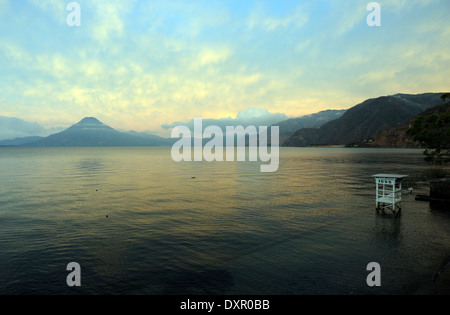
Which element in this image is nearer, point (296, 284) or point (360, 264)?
point (296, 284)

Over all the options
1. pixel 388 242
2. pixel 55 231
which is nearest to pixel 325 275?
pixel 388 242

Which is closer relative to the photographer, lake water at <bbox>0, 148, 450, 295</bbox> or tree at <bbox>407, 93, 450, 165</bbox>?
lake water at <bbox>0, 148, 450, 295</bbox>

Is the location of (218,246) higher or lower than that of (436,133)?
lower

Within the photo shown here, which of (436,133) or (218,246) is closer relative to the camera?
(218,246)

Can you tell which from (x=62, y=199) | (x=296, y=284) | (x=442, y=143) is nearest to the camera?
(x=296, y=284)

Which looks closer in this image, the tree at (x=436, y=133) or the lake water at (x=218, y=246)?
the lake water at (x=218, y=246)

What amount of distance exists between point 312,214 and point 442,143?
117 feet

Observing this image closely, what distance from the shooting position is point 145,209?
1061 inches

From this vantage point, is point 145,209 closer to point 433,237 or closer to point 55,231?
point 55,231

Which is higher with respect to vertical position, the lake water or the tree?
the tree

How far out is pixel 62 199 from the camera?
32.1 meters

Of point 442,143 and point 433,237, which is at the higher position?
point 442,143

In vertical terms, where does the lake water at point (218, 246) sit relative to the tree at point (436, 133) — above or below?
below
